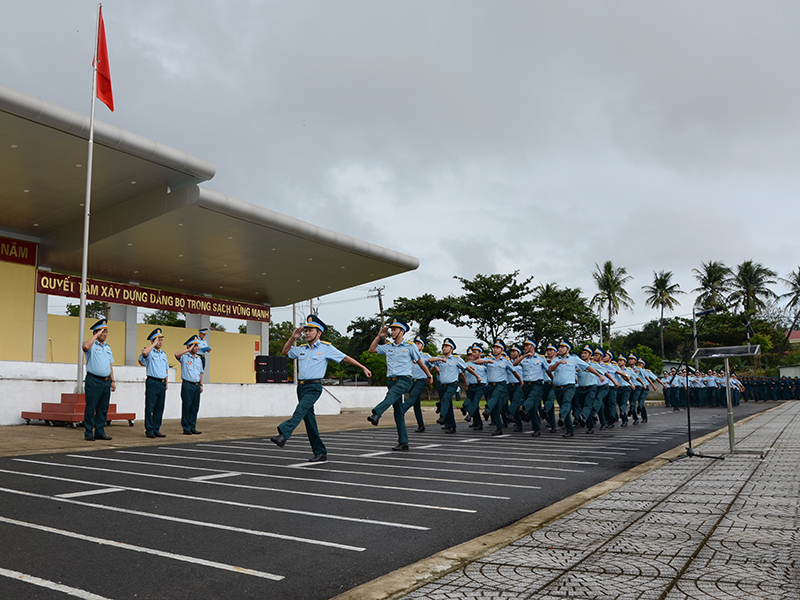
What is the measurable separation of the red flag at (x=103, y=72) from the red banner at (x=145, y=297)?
37.9ft

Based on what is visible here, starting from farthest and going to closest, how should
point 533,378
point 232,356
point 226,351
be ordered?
point 232,356 < point 226,351 < point 533,378

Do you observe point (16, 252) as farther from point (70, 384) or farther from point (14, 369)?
point (70, 384)

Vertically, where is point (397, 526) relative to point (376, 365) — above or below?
below

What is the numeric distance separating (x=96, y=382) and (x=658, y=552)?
9.30 metres

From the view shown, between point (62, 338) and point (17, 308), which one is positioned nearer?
point (17, 308)

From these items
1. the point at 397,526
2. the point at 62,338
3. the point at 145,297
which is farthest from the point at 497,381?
the point at 145,297

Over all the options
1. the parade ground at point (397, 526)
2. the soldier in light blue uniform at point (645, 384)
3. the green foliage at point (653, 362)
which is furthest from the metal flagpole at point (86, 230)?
the green foliage at point (653, 362)

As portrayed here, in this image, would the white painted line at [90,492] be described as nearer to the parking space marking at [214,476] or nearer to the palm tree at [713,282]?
the parking space marking at [214,476]

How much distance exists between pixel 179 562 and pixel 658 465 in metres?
6.04

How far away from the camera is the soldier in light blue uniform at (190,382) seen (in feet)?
40.1

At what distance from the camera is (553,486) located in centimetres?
646

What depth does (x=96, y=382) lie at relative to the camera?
1044 centimetres

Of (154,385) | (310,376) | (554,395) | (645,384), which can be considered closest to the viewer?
(310,376)

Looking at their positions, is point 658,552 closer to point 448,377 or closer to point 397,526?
point 397,526
